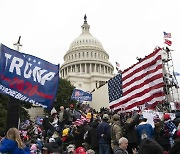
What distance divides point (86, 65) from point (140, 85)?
80.0 metres

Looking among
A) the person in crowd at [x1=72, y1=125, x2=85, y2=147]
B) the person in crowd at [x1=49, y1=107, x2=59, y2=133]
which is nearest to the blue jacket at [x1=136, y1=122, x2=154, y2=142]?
the person in crowd at [x1=72, y1=125, x2=85, y2=147]

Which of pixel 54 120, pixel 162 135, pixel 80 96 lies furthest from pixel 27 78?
pixel 80 96

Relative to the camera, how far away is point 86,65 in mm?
92812

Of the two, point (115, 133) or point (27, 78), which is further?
point (115, 133)

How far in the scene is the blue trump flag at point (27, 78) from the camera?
283 inches

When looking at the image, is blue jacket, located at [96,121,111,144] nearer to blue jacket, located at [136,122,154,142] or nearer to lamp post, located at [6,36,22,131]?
blue jacket, located at [136,122,154,142]

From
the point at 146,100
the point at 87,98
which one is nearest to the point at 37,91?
the point at 146,100

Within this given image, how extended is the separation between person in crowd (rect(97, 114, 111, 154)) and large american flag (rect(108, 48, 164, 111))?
11.2 feet

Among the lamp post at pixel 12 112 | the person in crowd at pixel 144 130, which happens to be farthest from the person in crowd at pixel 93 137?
the lamp post at pixel 12 112

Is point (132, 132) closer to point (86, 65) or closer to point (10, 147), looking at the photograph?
point (10, 147)

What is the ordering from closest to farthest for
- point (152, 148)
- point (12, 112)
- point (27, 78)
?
point (152, 148) < point (27, 78) < point (12, 112)

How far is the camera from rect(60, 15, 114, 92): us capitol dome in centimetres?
8619

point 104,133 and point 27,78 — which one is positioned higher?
point 27,78

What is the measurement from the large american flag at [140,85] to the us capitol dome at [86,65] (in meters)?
69.4
